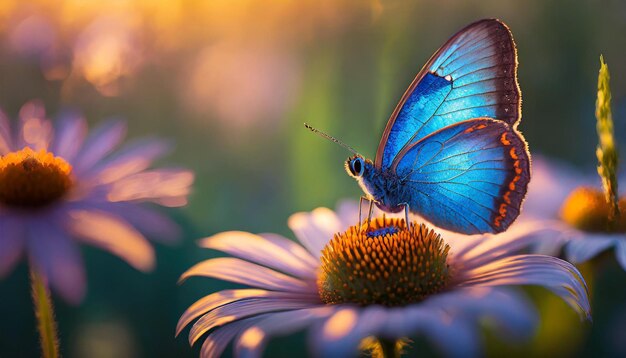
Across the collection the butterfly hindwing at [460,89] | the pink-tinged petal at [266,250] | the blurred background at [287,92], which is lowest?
the pink-tinged petal at [266,250]

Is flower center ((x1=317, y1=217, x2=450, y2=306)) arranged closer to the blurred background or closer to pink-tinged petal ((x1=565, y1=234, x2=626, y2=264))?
pink-tinged petal ((x1=565, y1=234, x2=626, y2=264))

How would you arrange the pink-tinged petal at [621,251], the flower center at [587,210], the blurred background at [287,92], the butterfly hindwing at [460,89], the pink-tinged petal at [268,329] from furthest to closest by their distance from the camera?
the blurred background at [287,92] → the flower center at [587,210] → the pink-tinged petal at [621,251] → the butterfly hindwing at [460,89] → the pink-tinged petal at [268,329]

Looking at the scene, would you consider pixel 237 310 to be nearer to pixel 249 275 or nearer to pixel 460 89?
pixel 249 275

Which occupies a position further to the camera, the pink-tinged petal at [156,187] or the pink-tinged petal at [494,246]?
the pink-tinged petal at [494,246]

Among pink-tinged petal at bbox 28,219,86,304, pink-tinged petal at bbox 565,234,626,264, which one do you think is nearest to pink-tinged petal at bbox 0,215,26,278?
pink-tinged petal at bbox 28,219,86,304

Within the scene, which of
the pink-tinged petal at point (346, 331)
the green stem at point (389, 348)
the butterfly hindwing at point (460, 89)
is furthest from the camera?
the butterfly hindwing at point (460, 89)

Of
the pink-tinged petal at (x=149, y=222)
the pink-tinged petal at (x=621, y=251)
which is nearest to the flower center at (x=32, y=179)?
the pink-tinged petal at (x=149, y=222)

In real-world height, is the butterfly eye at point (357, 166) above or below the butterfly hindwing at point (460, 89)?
below

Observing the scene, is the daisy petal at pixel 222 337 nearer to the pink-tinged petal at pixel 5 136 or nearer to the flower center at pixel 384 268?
the flower center at pixel 384 268
